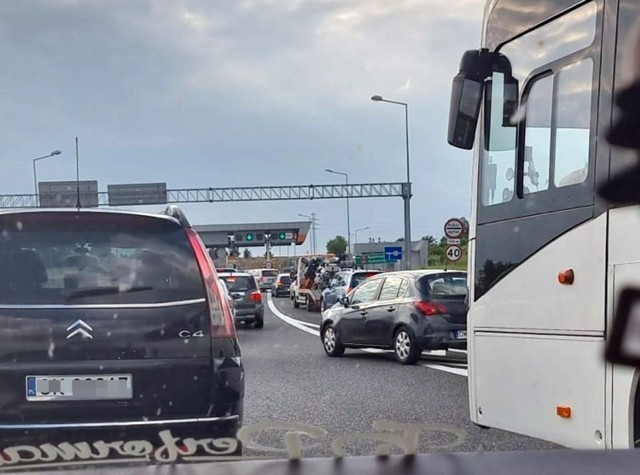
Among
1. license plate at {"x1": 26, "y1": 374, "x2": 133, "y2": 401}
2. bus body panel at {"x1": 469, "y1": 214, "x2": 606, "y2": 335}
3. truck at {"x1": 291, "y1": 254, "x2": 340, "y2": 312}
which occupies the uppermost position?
bus body panel at {"x1": 469, "y1": 214, "x2": 606, "y2": 335}

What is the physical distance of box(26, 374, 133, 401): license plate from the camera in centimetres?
403

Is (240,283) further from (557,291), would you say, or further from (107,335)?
(557,291)

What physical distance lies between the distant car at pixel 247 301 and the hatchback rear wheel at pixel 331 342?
738cm

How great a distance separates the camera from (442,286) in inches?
504

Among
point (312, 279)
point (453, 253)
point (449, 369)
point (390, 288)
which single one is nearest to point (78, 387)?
A: point (449, 369)

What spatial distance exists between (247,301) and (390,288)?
9.23 m

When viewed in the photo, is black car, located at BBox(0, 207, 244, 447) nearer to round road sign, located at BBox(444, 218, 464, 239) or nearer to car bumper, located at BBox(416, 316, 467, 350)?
car bumper, located at BBox(416, 316, 467, 350)

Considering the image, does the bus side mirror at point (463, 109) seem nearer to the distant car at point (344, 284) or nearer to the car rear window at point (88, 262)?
the car rear window at point (88, 262)

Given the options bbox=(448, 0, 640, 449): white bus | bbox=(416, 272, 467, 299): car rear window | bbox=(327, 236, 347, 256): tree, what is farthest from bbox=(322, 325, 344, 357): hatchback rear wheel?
bbox=(327, 236, 347, 256): tree

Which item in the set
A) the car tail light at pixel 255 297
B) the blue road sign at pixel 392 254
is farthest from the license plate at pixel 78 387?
the blue road sign at pixel 392 254

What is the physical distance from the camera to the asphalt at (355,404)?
309cm

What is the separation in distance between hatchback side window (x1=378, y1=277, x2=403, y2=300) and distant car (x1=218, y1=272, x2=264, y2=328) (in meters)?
8.53

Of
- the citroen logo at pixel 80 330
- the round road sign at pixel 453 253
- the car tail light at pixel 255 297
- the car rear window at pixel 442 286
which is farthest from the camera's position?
the round road sign at pixel 453 253

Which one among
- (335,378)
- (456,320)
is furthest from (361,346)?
(335,378)
